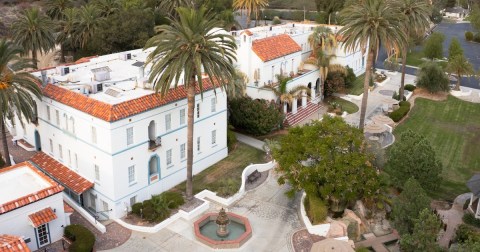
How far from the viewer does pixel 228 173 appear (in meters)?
44.1

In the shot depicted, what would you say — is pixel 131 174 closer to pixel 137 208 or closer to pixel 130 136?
pixel 137 208

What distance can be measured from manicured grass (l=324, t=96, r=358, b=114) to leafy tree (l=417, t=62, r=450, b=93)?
12.6 metres

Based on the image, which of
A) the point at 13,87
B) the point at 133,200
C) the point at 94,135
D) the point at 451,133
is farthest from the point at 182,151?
the point at 451,133

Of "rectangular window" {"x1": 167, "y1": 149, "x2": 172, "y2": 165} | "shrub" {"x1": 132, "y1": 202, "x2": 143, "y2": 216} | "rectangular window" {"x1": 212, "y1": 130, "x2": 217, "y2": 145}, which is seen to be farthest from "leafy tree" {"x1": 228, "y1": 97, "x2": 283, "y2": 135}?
"shrub" {"x1": 132, "y1": 202, "x2": 143, "y2": 216}

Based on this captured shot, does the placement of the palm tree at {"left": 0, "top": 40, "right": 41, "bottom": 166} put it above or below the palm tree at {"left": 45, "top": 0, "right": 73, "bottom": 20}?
below

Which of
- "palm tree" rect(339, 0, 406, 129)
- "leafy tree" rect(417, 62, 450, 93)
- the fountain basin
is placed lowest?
the fountain basin

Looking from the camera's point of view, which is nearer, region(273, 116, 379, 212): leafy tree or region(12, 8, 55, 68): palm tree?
region(273, 116, 379, 212): leafy tree

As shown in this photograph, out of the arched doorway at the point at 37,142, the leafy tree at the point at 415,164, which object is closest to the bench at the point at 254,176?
the leafy tree at the point at 415,164

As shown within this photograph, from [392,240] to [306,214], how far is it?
668 cm

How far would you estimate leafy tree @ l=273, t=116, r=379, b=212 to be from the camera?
34.2 metres

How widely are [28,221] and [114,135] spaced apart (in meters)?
8.27

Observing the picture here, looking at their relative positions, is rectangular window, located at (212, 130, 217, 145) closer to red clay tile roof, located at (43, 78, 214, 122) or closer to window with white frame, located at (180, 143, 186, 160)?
window with white frame, located at (180, 143, 186, 160)

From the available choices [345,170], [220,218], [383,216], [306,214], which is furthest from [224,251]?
[383,216]

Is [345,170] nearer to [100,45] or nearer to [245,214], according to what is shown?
[245,214]
